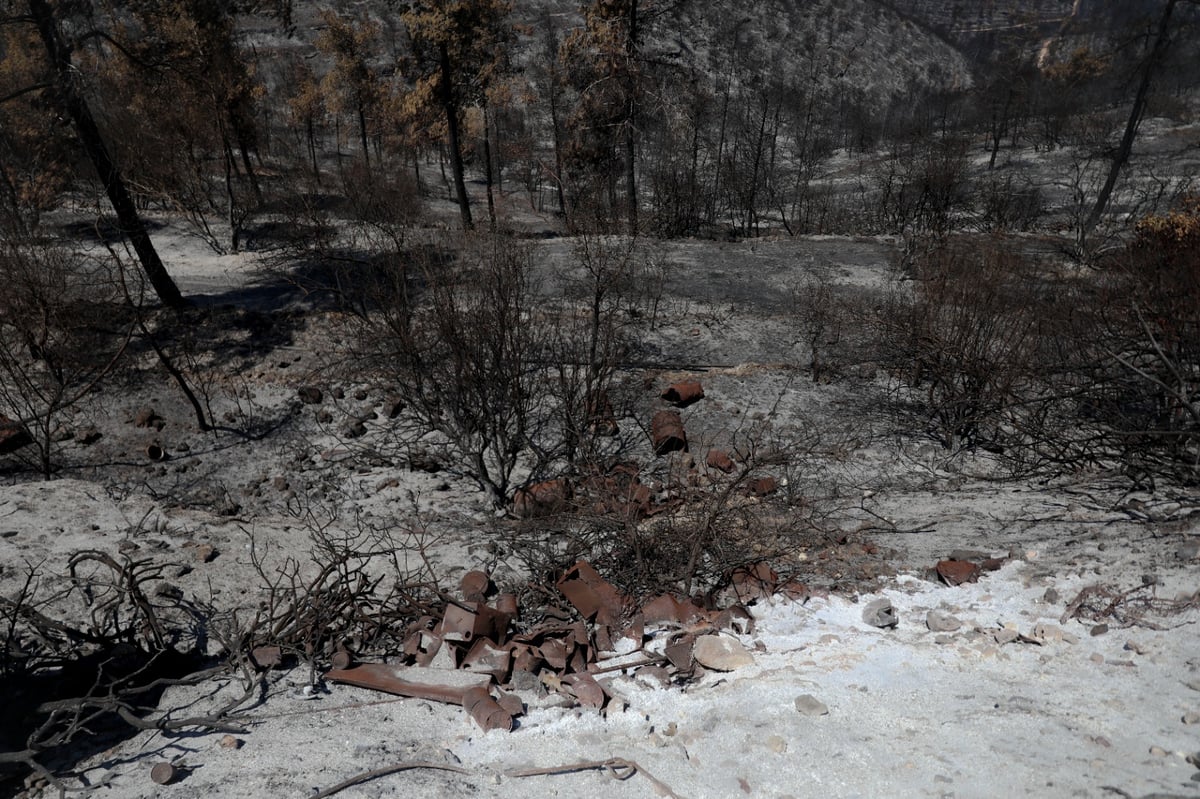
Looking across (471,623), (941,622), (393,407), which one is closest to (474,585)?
(471,623)

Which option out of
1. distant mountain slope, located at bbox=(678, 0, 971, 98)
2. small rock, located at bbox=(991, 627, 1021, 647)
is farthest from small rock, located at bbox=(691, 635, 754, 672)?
distant mountain slope, located at bbox=(678, 0, 971, 98)

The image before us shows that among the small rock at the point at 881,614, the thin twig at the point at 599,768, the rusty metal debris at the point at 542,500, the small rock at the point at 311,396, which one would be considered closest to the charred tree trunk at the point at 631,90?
the small rock at the point at 311,396

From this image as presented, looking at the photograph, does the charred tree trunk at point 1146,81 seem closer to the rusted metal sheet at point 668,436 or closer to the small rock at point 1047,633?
the rusted metal sheet at point 668,436

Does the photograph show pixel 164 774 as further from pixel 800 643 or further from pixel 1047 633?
pixel 1047 633

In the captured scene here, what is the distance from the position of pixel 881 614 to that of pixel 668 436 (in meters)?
4.26

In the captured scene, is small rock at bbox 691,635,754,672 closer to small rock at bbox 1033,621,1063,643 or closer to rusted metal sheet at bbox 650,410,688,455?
small rock at bbox 1033,621,1063,643

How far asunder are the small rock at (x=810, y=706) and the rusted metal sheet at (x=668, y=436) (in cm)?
491

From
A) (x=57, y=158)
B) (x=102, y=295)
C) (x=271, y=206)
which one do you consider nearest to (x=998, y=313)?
(x=102, y=295)

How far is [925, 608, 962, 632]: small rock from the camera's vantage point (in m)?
3.67

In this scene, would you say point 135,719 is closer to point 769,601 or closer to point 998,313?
point 769,601

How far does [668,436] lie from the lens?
26.1 ft

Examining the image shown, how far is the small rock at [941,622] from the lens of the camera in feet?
12.0

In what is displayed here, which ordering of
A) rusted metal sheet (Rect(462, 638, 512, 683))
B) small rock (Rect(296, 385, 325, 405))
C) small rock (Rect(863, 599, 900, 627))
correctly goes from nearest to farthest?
rusted metal sheet (Rect(462, 638, 512, 683)) < small rock (Rect(863, 599, 900, 627)) < small rock (Rect(296, 385, 325, 405))

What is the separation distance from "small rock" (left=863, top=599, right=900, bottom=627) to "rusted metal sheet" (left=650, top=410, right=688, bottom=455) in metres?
4.09
